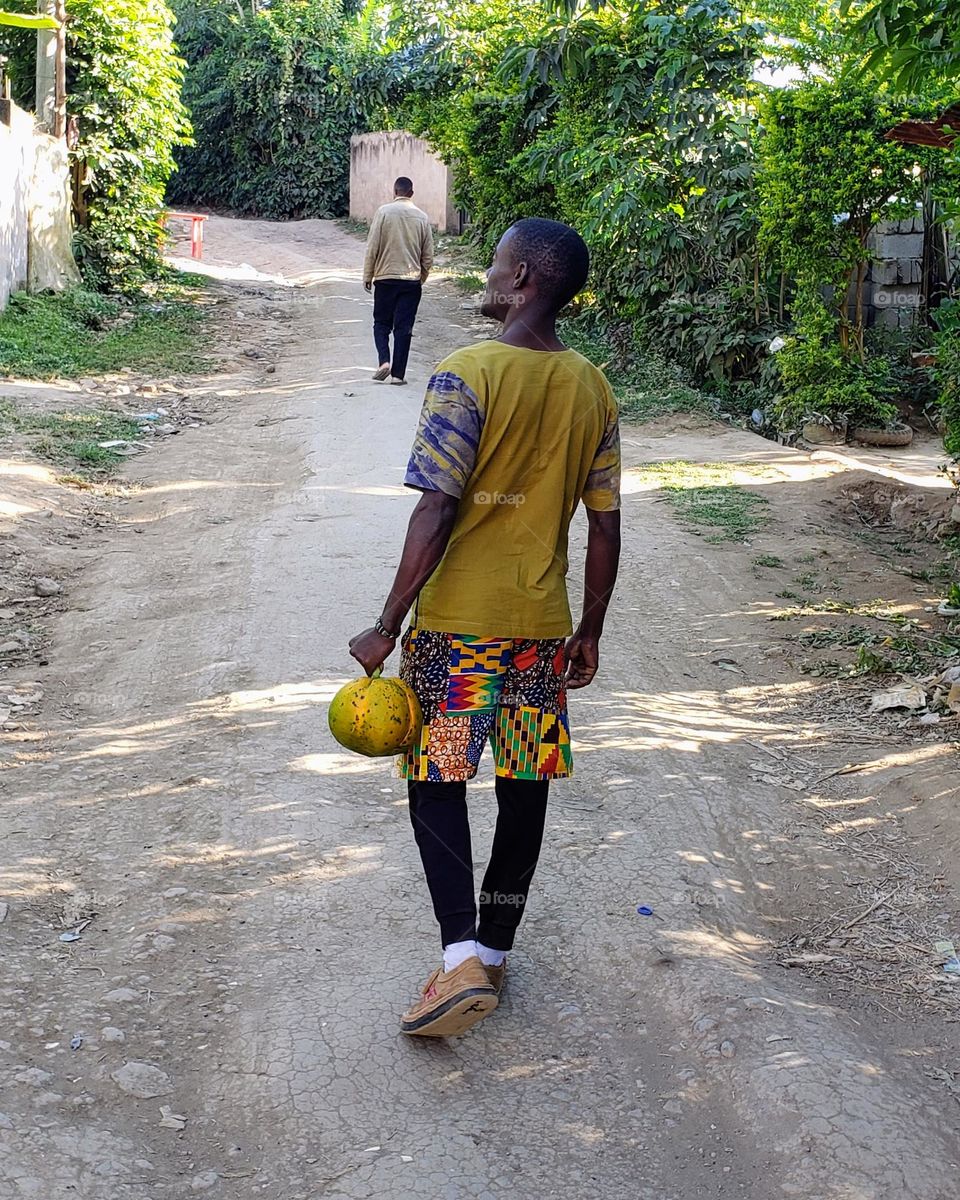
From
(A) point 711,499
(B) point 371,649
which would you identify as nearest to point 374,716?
(B) point 371,649

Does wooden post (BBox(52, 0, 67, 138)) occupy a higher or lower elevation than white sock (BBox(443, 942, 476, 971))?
higher

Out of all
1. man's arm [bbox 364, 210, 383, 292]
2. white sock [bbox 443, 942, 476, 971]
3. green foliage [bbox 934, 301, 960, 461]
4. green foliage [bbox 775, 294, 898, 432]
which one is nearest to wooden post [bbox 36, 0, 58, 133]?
man's arm [bbox 364, 210, 383, 292]

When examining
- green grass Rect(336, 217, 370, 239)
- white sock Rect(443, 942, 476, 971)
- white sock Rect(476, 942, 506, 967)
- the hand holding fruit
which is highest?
green grass Rect(336, 217, 370, 239)

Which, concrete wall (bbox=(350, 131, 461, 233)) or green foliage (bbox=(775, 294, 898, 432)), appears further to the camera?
concrete wall (bbox=(350, 131, 461, 233))

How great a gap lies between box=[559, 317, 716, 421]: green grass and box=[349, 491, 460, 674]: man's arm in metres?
8.84

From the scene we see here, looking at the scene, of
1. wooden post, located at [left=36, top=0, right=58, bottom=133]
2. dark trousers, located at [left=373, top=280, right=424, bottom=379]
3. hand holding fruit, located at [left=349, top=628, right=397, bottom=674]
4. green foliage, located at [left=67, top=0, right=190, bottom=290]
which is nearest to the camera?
hand holding fruit, located at [left=349, top=628, right=397, bottom=674]

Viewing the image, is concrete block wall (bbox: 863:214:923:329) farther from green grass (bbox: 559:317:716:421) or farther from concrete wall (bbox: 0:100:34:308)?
concrete wall (bbox: 0:100:34:308)

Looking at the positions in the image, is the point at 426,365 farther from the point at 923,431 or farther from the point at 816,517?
the point at 816,517

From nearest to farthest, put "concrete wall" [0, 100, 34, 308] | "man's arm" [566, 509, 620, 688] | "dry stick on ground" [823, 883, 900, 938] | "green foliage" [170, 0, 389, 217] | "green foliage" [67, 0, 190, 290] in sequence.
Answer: "man's arm" [566, 509, 620, 688]
"dry stick on ground" [823, 883, 900, 938]
"concrete wall" [0, 100, 34, 308]
"green foliage" [67, 0, 190, 290]
"green foliage" [170, 0, 389, 217]

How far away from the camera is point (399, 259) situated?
10406mm

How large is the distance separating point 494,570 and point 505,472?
210 mm

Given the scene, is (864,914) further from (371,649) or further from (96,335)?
(96,335)

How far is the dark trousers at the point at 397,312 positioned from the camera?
34.7 ft

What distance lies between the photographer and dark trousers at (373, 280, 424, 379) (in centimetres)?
1056
